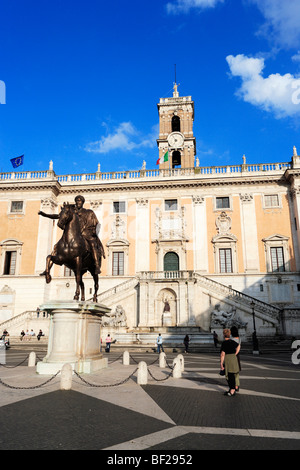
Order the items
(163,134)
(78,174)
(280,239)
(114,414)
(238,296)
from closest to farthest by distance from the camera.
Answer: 1. (114,414)
2. (238,296)
3. (280,239)
4. (78,174)
5. (163,134)

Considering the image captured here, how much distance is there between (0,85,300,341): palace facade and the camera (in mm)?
28844

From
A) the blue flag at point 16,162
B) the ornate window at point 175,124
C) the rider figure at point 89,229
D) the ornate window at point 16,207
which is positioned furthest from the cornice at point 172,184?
the rider figure at point 89,229

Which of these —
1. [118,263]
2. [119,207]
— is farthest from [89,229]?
[119,207]

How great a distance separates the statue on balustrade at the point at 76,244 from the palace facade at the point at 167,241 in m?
17.1

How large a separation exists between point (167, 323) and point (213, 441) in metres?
24.3

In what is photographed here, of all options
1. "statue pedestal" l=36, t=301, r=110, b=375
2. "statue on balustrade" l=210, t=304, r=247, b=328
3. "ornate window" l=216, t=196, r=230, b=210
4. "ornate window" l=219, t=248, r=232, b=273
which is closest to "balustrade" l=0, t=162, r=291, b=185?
"ornate window" l=216, t=196, r=230, b=210

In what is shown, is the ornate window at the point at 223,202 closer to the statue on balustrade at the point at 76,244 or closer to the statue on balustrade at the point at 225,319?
the statue on balustrade at the point at 225,319

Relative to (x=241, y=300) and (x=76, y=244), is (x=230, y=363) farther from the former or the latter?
(x=241, y=300)

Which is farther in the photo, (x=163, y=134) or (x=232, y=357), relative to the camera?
(x=163, y=134)

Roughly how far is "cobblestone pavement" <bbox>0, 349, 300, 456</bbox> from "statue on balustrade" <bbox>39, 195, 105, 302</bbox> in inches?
132

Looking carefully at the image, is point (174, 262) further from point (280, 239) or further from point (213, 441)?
point (213, 441)

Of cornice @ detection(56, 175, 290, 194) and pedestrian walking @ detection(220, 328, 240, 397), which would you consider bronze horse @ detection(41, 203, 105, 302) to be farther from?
cornice @ detection(56, 175, 290, 194)

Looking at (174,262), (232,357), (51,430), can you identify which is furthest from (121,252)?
(51,430)

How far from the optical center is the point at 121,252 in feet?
→ 110
